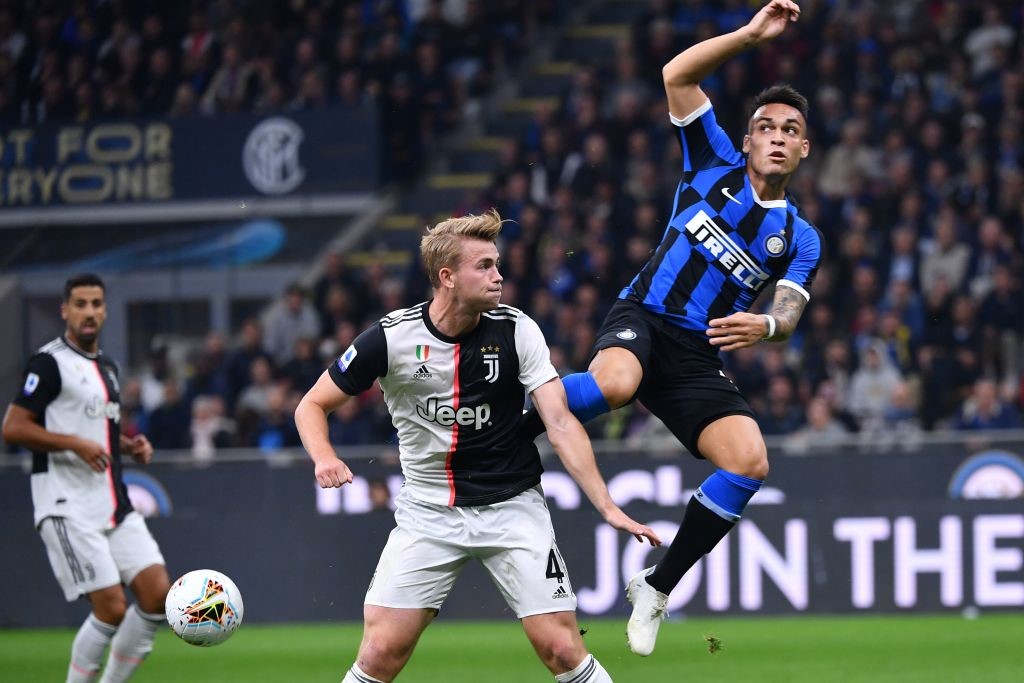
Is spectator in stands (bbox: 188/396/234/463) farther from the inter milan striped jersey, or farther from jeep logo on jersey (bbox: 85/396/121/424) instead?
the inter milan striped jersey

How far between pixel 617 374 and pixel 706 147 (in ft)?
3.80

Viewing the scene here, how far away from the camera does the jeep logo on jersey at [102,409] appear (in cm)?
875

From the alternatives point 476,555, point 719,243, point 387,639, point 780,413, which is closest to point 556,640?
point 476,555

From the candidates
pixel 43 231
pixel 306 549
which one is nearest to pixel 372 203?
pixel 43 231

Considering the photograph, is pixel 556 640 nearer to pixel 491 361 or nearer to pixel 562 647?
pixel 562 647

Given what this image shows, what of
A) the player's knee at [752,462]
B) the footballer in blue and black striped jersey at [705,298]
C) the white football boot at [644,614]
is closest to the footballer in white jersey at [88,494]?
A: the white football boot at [644,614]

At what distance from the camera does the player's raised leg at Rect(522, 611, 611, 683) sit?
20.2ft

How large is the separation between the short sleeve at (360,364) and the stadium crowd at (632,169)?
24.0 ft

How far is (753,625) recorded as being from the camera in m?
12.1

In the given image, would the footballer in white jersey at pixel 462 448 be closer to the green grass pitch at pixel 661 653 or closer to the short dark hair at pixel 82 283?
the short dark hair at pixel 82 283

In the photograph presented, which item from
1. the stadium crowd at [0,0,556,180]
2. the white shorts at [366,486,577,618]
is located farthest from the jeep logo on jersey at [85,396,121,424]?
the stadium crowd at [0,0,556,180]

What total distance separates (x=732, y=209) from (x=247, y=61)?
1272 centimetres

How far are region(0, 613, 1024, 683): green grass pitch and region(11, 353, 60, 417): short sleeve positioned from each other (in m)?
2.00

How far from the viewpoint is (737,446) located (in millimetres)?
7129
